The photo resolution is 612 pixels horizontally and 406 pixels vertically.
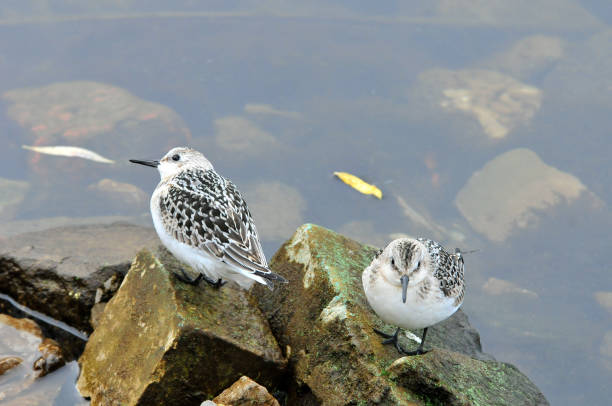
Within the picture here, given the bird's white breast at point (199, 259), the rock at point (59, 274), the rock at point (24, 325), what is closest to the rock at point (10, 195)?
the rock at point (59, 274)

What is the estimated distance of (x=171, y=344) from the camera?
5.14 m

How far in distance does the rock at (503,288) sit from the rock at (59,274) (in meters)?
4.87

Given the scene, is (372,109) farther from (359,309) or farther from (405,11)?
(359,309)

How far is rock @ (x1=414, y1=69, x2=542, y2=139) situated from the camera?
453 inches

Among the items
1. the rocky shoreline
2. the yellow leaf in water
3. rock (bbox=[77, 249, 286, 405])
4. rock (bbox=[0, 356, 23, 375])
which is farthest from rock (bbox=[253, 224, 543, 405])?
the yellow leaf in water

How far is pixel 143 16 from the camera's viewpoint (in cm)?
1315

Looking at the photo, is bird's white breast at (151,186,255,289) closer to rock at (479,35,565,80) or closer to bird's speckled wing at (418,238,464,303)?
bird's speckled wing at (418,238,464,303)

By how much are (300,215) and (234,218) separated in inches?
158

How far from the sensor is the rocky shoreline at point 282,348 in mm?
5066

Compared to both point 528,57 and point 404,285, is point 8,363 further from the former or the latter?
point 528,57

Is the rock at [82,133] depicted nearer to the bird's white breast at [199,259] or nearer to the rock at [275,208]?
the rock at [275,208]

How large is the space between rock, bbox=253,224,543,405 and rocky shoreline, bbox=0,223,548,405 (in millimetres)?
11

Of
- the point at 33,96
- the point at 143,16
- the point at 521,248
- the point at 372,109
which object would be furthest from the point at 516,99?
the point at 33,96

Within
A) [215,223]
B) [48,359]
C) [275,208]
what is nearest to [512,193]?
[275,208]
